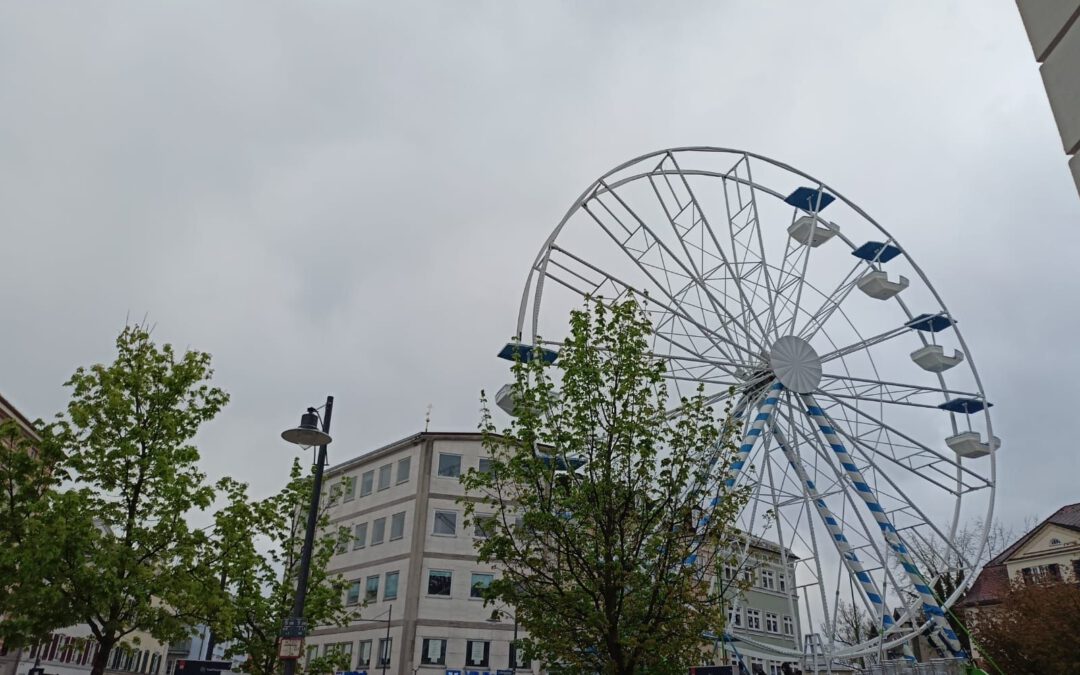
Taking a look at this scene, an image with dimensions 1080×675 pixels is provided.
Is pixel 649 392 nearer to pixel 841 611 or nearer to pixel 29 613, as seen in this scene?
pixel 29 613

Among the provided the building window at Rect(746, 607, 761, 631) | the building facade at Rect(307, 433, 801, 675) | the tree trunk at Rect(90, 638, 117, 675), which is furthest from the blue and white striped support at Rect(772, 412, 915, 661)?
the building window at Rect(746, 607, 761, 631)

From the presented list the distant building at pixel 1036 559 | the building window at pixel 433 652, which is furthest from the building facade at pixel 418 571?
the distant building at pixel 1036 559

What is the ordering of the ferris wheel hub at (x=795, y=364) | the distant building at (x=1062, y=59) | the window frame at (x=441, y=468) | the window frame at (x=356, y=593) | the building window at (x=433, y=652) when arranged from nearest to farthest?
the distant building at (x=1062, y=59) → the ferris wheel hub at (x=795, y=364) → the building window at (x=433, y=652) → the window frame at (x=441, y=468) → the window frame at (x=356, y=593)

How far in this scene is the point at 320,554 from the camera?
72.9 feet

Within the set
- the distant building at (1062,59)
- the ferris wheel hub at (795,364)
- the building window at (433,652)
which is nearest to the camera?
the distant building at (1062,59)

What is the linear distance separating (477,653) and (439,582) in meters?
4.43

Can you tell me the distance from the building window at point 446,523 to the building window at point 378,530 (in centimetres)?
405

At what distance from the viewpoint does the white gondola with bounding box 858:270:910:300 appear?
33.1 meters

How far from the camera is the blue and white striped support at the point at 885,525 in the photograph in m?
28.5

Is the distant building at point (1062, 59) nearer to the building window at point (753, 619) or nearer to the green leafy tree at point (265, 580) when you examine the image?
the green leafy tree at point (265, 580)

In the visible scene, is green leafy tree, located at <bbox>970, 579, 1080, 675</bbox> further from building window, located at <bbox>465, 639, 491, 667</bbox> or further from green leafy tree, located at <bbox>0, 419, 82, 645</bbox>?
green leafy tree, located at <bbox>0, 419, 82, 645</bbox>

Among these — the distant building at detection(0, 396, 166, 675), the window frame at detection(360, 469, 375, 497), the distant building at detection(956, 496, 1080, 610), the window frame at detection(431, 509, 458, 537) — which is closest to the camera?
the distant building at detection(0, 396, 166, 675)

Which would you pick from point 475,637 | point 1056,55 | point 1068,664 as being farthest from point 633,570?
point 475,637

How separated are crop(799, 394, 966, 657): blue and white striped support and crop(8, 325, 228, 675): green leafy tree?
20808mm
